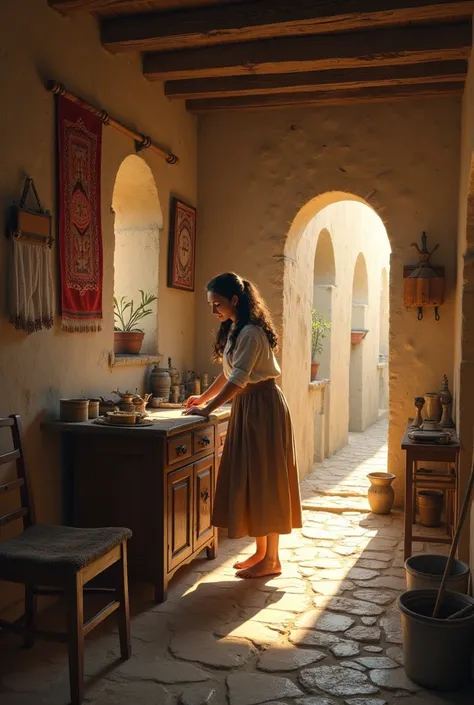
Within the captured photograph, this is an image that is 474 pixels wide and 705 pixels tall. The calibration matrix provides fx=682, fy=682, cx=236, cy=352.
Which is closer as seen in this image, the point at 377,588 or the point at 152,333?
the point at 377,588

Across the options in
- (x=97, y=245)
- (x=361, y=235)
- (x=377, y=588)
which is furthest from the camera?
(x=361, y=235)

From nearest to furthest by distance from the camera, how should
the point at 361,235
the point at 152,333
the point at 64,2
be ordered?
the point at 64,2
the point at 152,333
the point at 361,235

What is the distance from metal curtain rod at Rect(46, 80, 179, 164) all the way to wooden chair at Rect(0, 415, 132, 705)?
176 centimetres

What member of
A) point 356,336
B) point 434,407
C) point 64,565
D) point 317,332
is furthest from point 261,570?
point 356,336

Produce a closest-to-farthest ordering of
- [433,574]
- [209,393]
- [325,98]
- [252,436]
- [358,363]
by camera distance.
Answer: [433,574] < [252,436] < [209,393] < [325,98] < [358,363]

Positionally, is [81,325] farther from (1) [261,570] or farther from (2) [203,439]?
(1) [261,570]

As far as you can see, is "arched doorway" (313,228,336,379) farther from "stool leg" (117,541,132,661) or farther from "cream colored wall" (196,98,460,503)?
"stool leg" (117,541,132,661)

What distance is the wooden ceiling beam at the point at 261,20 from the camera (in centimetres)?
371

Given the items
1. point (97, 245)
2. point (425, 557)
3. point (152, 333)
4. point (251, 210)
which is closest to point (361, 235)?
point (251, 210)

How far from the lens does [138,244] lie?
5059 mm

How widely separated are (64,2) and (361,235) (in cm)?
696

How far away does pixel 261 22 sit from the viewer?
12.8 ft

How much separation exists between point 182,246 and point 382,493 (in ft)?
8.18

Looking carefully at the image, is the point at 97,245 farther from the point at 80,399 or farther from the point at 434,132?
the point at 434,132
